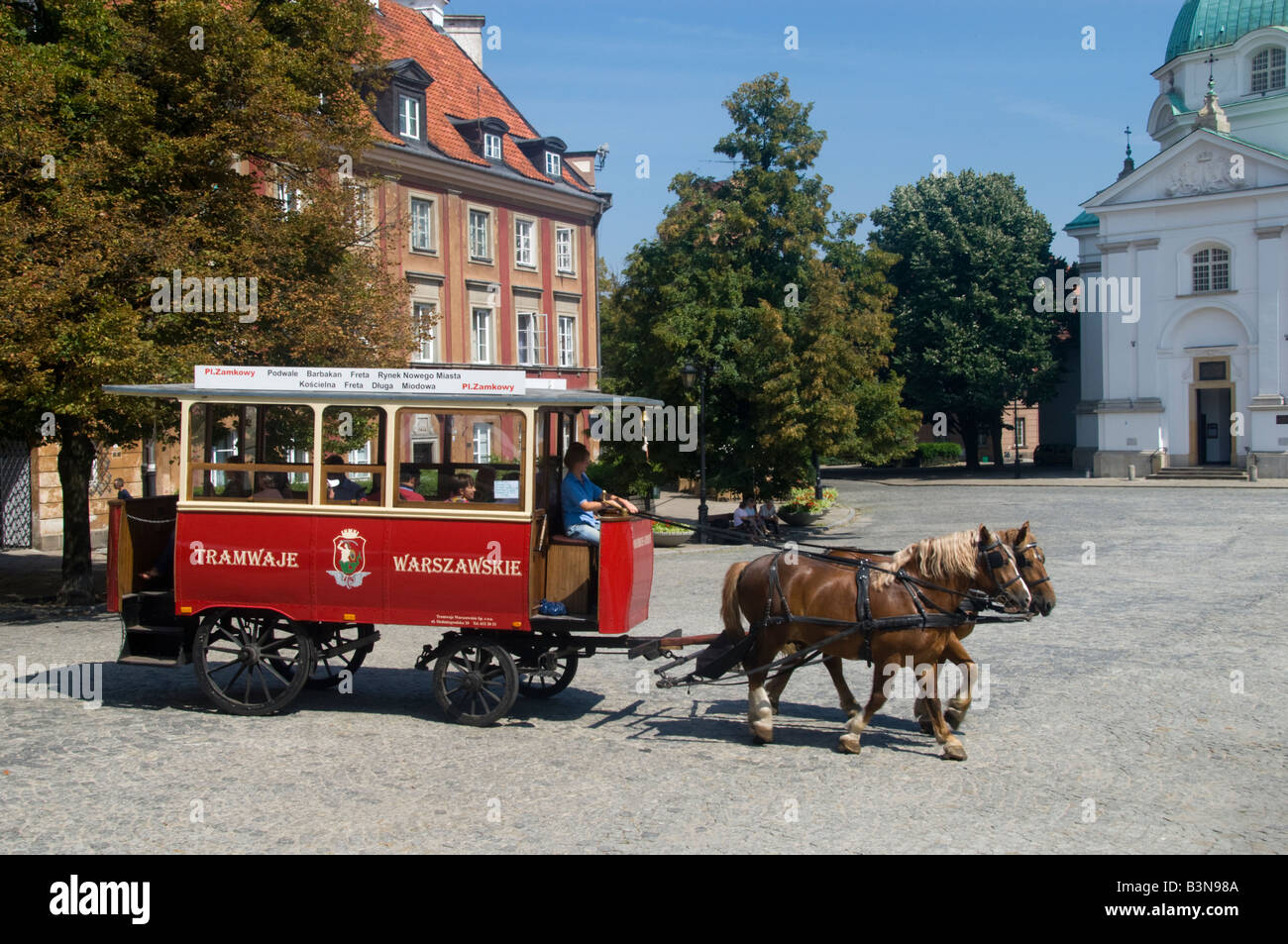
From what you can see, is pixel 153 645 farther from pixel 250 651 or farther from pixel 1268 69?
pixel 1268 69

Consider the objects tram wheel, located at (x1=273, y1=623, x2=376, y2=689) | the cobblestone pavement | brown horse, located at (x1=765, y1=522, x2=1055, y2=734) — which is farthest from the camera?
tram wheel, located at (x1=273, y1=623, x2=376, y2=689)

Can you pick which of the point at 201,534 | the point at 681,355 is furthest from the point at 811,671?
the point at 681,355

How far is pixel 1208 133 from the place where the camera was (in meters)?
50.0

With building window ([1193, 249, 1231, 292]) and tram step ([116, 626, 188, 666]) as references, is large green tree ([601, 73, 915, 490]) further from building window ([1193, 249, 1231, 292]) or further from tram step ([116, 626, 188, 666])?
building window ([1193, 249, 1231, 292])

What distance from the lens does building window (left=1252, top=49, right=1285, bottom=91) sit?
173 feet

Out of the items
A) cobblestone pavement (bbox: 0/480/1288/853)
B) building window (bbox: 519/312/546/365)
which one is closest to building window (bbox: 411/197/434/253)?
building window (bbox: 519/312/546/365)

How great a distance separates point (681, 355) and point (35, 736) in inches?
783

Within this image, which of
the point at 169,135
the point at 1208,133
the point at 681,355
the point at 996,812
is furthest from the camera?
the point at 1208,133

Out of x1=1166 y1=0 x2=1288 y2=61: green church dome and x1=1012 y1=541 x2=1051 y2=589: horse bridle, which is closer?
x1=1012 y1=541 x2=1051 y2=589: horse bridle

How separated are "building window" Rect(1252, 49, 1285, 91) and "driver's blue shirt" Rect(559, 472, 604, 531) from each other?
55.1 metres

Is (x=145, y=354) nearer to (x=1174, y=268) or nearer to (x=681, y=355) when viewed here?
(x=681, y=355)

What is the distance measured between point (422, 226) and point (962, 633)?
31.0 metres

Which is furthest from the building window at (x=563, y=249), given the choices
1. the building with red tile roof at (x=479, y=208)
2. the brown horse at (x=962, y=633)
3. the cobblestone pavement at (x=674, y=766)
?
the brown horse at (x=962, y=633)

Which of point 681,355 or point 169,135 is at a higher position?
point 169,135
